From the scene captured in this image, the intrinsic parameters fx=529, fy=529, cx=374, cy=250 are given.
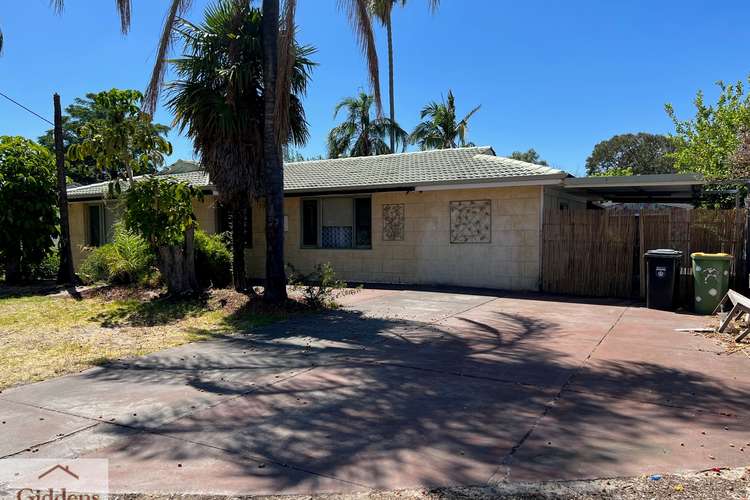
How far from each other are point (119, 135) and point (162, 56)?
2.19 meters

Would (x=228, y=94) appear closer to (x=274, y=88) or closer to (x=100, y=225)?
(x=274, y=88)

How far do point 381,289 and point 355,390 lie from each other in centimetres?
870

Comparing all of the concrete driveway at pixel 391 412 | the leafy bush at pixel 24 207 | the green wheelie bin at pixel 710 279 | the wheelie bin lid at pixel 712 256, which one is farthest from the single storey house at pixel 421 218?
the concrete driveway at pixel 391 412

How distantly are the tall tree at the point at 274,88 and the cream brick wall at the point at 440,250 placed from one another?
4755mm

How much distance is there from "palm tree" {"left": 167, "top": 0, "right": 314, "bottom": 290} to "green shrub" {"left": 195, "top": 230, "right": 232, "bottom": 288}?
160 cm

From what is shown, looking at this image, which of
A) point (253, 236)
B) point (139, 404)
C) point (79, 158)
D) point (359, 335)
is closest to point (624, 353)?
point (359, 335)

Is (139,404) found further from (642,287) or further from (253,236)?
(253,236)

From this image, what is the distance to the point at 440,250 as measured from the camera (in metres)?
14.2

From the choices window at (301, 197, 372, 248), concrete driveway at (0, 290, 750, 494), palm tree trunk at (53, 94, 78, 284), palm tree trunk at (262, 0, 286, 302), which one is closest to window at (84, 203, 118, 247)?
palm tree trunk at (53, 94, 78, 284)

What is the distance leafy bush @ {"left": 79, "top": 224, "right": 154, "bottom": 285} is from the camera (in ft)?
43.1

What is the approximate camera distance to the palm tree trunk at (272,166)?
9.90 metres

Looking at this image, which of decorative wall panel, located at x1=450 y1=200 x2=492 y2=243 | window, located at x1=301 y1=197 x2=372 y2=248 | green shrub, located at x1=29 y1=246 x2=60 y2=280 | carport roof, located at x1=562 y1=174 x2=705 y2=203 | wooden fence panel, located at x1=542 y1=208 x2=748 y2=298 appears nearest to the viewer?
wooden fence panel, located at x1=542 y1=208 x2=748 y2=298

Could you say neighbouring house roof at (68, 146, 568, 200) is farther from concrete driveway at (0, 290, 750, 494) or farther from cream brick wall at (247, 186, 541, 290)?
concrete driveway at (0, 290, 750, 494)

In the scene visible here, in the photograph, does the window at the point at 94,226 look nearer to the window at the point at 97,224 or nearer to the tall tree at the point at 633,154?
the window at the point at 97,224
